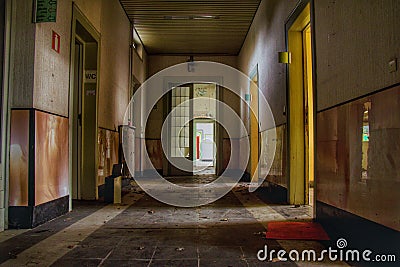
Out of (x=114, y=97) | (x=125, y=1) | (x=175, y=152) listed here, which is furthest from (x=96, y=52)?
(x=175, y=152)

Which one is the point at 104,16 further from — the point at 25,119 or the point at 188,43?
the point at 188,43

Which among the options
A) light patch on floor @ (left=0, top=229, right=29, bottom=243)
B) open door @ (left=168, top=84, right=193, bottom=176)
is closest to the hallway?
light patch on floor @ (left=0, top=229, right=29, bottom=243)

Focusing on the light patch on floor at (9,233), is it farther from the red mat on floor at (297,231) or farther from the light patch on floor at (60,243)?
the red mat on floor at (297,231)

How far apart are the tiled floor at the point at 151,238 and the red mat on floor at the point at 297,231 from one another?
0.35 ft

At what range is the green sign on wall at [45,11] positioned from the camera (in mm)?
3281

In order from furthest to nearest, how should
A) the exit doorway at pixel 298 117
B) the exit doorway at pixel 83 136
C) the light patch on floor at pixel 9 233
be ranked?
the exit doorway at pixel 83 136 < the exit doorway at pixel 298 117 < the light patch on floor at pixel 9 233

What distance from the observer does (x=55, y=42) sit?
373 centimetres

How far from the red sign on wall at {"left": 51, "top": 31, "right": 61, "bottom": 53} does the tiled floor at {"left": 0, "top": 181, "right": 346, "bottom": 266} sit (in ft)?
5.81

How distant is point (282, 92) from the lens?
496 cm

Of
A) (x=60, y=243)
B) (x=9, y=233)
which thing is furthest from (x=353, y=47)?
(x=9, y=233)

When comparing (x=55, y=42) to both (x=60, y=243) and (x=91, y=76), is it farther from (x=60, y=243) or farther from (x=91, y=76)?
(x=60, y=243)

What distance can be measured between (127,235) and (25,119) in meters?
1.40

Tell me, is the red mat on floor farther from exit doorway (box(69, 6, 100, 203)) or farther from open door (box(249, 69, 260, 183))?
open door (box(249, 69, 260, 183))

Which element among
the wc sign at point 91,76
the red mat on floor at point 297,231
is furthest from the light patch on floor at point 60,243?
the wc sign at point 91,76
